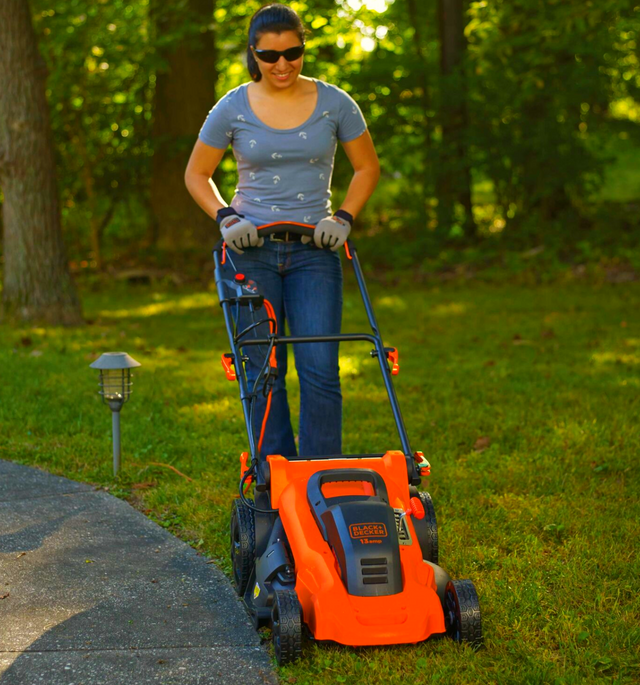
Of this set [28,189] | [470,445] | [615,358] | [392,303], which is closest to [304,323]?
[470,445]

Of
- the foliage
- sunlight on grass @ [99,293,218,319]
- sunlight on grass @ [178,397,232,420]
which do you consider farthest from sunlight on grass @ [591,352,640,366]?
the foliage

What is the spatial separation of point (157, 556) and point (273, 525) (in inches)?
Answer: 29.0

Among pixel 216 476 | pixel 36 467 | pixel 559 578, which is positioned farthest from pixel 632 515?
pixel 36 467

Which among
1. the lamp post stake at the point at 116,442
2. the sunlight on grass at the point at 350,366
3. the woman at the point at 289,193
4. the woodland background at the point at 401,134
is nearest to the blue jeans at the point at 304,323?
the woman at the point at 289,193

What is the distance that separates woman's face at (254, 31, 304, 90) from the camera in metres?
3.59

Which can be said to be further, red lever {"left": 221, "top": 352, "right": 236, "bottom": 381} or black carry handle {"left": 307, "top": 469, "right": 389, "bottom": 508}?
red lever {"left": 221, "top": 352, "right": 236, "bottom": 381}

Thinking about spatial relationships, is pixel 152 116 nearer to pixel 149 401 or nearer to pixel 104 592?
pixel 149 401

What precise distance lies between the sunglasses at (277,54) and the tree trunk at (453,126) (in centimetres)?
987

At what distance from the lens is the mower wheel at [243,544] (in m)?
3.26

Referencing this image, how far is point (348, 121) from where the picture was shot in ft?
12.6

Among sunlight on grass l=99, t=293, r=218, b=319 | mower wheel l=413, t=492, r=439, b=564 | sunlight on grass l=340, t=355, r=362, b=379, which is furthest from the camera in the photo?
sunlight on grass l=99, t=293, r=218, b=319

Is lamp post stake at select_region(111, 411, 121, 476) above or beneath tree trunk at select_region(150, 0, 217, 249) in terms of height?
beneath

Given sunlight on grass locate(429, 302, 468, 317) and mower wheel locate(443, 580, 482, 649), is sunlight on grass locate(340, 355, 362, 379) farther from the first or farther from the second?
mower wheel locate(443, 580, 482, 649)

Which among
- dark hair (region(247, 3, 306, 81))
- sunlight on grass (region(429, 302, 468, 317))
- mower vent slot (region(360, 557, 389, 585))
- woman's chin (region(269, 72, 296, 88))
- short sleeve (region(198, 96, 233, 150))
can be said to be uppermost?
dark hair (region(247, 3, 306, 81))
